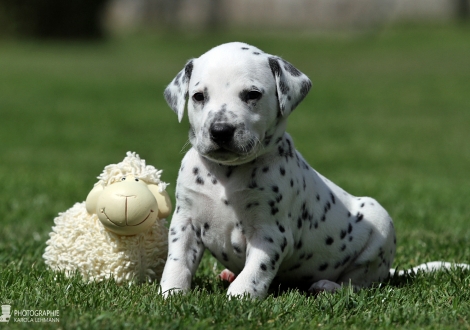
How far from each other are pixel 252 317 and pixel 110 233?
147 centimetres

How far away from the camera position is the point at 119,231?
17.0 ft

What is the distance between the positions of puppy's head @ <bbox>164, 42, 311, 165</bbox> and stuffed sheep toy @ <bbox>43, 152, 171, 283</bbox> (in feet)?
2.26

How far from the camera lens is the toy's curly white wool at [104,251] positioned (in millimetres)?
5188

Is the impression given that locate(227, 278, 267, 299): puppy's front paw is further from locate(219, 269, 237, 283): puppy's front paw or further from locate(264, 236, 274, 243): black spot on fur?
locate(219, 269, 237, 283): puppy's front paw

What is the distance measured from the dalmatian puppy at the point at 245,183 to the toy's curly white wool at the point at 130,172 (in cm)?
54

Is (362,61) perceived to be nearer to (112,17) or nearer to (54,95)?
(54,95)

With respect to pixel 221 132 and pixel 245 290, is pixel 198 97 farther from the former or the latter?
pixel 245 290

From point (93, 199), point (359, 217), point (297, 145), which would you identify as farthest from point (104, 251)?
point (297, 145)

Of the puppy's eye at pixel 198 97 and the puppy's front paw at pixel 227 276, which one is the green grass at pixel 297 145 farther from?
the puppy's eye at pixel 198 97

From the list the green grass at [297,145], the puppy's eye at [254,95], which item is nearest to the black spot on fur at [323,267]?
the green grass at [297,145]

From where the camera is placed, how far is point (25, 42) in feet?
121

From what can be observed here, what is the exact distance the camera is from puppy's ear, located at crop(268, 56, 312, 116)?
479 centimetres

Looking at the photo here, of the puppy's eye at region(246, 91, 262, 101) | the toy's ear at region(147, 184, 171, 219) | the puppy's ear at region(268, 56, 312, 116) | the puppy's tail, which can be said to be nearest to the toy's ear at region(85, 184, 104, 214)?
the toy's ear at region(147, 184, 171, 219)

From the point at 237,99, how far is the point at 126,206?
1.10 metres
